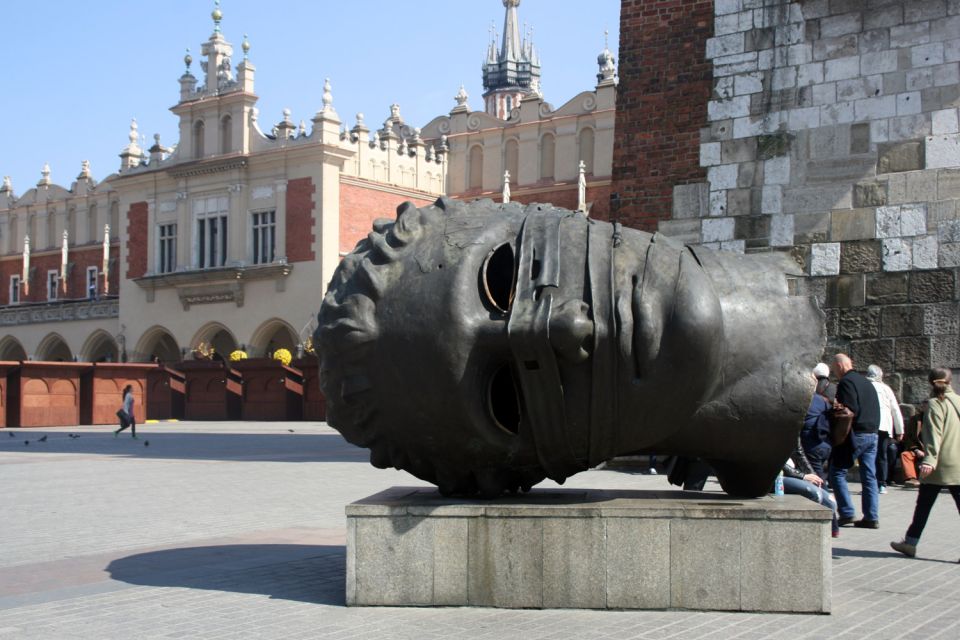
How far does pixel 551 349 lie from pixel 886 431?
667 cm

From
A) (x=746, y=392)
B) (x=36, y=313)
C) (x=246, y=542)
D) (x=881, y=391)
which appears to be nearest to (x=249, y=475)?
(x=246, y=542)

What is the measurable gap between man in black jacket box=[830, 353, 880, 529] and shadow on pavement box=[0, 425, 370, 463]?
9.25 m

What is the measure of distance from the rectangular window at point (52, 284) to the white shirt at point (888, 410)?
53681 mm

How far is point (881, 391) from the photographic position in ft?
37.6

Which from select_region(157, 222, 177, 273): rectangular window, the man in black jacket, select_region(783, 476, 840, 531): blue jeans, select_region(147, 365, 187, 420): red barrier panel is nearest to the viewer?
select_region(783, 476, 840, 531): blue jeans

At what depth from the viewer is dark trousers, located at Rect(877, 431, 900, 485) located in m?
12.3

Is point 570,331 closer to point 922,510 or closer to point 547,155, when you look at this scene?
point 922,510

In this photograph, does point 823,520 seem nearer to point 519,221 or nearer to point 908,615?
point 908,615

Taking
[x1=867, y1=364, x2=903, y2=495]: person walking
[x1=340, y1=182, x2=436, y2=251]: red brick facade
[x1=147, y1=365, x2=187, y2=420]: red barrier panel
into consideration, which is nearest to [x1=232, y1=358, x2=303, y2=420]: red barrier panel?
[x1=147, y1=365, x2=187, y2=420]: red barrier panel

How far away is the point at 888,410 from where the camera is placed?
1179 centimetres

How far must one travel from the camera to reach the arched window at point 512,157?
5155cm

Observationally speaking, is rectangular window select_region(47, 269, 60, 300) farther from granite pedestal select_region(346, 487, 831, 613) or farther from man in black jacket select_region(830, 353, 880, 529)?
granite pedestal select_region(346, 487, 831, 613)

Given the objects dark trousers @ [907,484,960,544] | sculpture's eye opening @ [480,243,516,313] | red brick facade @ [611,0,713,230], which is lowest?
dark trousers @ [907,484,960,544]

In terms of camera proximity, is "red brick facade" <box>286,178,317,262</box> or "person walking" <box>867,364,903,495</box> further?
"red brick facade" <box>286,178,317,262</box>
